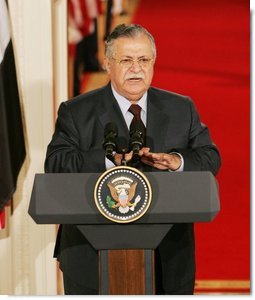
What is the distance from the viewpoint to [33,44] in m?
4.75

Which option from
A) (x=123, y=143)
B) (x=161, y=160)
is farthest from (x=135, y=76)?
(x=161, y=160)

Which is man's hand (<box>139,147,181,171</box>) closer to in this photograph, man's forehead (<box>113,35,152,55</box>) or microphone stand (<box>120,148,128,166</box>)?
microphone stand (<box>120,148,128,166</box>)

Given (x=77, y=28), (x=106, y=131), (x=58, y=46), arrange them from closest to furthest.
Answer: (x=106, y=131), (x=58, y=46), (x=77, y=28)

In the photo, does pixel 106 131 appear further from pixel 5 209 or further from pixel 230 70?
pixel 230 70

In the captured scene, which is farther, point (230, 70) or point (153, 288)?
point (230, 70)

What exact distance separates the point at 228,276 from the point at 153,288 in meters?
2.43

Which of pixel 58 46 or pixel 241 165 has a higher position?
pixel 58 46

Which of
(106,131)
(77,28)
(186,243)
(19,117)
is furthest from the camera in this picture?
(77,28)

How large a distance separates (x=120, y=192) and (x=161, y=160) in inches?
10.3

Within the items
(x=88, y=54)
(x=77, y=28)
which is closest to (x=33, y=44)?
(x=77, y=28)

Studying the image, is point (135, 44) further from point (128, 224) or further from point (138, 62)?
point (128, 224)

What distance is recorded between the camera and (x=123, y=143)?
352 cm

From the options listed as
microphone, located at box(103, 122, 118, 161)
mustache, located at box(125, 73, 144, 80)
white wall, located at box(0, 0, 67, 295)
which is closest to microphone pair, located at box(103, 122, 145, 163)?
microphone, located at box(103, 122, 118, 161)

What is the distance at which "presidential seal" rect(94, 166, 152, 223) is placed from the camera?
10.4 ft
